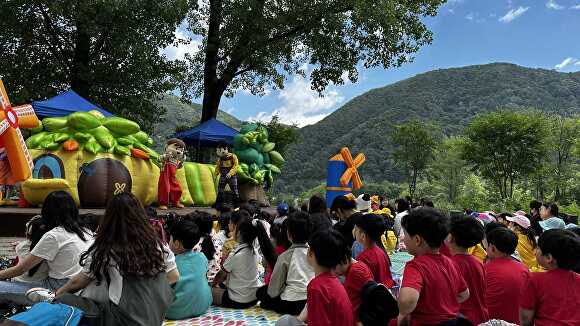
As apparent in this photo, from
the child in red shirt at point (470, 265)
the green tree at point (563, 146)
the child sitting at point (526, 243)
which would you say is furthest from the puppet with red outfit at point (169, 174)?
the green tree at point (563, 146)

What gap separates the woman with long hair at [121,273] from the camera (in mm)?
2678

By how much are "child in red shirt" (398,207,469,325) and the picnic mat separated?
2.12 meters

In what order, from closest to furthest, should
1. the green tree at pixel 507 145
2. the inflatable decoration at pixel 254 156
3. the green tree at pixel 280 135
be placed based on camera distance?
the inflatable decoration at pixel 254 156 → the green tree at pixel 507 145 → the green tree at pixel 280 135

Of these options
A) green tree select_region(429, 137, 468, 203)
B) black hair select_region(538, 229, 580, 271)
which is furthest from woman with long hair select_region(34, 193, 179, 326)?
green tree select_region(429, 137, 468, 203)

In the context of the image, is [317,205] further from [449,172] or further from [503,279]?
[449,172]

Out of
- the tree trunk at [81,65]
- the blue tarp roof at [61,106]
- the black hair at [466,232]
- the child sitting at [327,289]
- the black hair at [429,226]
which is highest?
the tree trunk at [81,65]

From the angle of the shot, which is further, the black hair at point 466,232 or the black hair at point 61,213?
the black hair at point 61,213

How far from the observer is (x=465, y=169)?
41.0 meters

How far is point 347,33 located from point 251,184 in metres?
7.07

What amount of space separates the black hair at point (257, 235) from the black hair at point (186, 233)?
53 cm

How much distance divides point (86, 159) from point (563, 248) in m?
7.92

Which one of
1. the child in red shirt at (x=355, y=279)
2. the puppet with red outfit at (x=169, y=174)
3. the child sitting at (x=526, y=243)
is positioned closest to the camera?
the child in red shirt at (x=355, y=279)

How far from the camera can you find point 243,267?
4.82 meters

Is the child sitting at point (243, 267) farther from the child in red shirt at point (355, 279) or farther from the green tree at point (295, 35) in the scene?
the green tree at point (295, 35)
